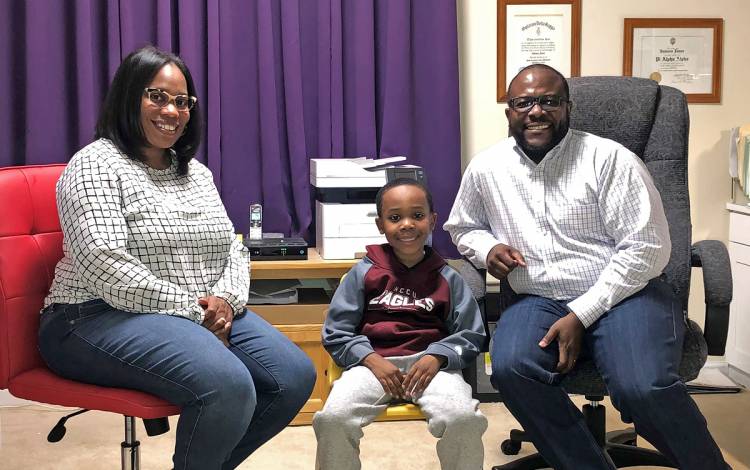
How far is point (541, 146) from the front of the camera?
2.39m

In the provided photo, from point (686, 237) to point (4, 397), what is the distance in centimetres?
248

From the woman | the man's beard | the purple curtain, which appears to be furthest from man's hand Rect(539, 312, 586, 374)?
the purple curtain

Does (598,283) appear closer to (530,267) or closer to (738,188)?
(530,267)

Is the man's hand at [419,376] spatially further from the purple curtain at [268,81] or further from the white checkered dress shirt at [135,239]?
the purple curtain at [268,81]

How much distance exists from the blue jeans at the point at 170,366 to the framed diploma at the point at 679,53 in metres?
2.22

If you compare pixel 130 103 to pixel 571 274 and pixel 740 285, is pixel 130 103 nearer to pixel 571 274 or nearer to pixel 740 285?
pixel 571 274

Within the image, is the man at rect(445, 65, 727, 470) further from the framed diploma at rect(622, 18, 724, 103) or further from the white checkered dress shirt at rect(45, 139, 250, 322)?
the framed diploma at rect(622, 18, 724, 103)

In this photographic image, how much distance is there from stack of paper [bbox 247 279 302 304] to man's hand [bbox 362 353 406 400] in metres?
1.07

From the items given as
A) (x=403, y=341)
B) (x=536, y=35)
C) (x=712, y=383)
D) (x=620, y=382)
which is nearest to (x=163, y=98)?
(x=403, y=341)

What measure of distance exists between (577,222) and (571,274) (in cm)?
14

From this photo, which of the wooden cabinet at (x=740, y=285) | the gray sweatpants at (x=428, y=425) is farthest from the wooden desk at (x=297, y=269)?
the wooden cabinet at (x=740, y=285)

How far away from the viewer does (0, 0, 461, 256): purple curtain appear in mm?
3170

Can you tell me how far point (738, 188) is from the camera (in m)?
3.59

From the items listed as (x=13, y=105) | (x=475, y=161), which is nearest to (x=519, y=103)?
(x=475, y=161)
